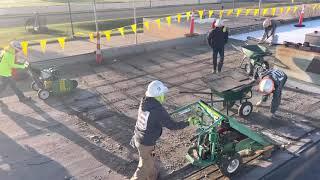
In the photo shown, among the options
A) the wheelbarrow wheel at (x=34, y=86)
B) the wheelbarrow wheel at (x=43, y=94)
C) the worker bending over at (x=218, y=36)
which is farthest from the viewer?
the worker bending over at (x=218, y=36)

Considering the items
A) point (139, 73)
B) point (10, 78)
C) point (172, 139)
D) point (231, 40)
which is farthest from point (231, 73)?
point (231, 40)

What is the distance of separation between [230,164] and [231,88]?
233 centimetres

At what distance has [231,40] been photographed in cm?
1694

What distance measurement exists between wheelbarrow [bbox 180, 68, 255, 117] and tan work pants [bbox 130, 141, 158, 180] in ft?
8.97

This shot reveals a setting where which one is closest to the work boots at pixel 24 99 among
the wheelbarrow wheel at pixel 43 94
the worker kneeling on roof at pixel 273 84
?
the wheelbarrow wheel at pixel 43 94

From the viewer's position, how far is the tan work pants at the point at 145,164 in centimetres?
566

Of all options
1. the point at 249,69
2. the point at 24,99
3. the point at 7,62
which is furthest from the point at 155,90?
the point at 249,69

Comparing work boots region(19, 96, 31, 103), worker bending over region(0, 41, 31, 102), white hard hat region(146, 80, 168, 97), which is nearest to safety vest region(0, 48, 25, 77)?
worker bending over region(0, 41, 31, 102)

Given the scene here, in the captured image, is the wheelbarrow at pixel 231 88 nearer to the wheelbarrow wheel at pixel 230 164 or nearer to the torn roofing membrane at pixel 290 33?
the wheelbarrow wheel at pixel 230 164

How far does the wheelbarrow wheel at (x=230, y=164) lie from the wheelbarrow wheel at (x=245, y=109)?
2368 millimetres

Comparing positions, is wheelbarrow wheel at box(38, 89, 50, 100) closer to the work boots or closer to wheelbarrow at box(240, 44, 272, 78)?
the work boots

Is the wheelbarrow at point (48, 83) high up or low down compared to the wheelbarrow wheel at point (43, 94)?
up

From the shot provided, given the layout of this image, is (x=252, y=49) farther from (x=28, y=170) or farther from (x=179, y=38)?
(x=28, y=170)

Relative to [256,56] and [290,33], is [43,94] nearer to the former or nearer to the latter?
[256,56]
